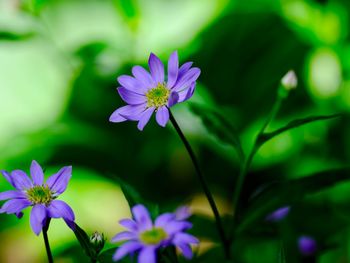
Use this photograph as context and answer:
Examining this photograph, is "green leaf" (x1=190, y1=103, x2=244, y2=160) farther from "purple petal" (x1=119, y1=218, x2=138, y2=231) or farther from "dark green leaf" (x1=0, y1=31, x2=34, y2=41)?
"dark green leaf" (x1=0, y1=31, x2=34, y2=41)

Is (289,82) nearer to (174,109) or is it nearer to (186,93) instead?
(186,93)

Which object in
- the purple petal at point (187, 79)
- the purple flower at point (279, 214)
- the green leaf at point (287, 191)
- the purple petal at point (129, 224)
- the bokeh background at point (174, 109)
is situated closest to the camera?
the purple petal at point (129, 224)

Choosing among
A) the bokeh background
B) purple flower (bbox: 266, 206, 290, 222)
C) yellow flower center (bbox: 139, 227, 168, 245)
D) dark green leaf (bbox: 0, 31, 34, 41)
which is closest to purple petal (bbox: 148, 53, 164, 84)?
yellow flower center (bbox: 139, 227, 168, 245)

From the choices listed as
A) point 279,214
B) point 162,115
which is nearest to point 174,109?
point 279,214

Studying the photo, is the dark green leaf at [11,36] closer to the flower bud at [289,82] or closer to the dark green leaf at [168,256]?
the flower bud at [289,82]

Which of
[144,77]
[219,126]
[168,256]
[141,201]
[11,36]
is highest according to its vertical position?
[11,36]

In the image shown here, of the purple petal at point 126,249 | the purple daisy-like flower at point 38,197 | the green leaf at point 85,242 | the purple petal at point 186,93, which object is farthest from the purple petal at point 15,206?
the purple petal at point 186,93
